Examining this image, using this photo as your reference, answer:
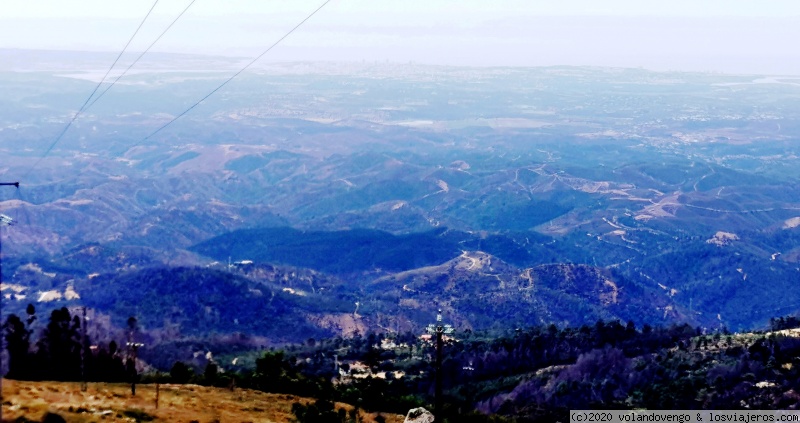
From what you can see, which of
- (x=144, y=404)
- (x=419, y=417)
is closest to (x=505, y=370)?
(x=419, y=417)

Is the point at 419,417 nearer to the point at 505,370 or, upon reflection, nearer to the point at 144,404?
the point at 144,404

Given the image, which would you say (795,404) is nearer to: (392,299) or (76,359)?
(76,359)

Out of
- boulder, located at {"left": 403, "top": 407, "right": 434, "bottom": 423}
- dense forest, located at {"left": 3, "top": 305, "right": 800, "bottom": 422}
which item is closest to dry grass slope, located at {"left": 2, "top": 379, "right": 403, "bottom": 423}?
dense forest, located at {"left": 3, "top": 305, "right": 800, "bottom": 422}

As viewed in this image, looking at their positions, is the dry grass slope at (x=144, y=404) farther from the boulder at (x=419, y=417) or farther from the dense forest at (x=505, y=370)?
the boulder at (x=419, y=417)

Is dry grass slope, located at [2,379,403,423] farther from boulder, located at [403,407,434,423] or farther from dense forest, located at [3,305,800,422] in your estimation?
boulder, located at [403,407,434,423]

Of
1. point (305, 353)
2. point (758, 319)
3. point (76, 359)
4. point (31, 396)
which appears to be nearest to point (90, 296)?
point (305, 353)

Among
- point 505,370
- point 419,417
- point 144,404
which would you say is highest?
point 144,404
